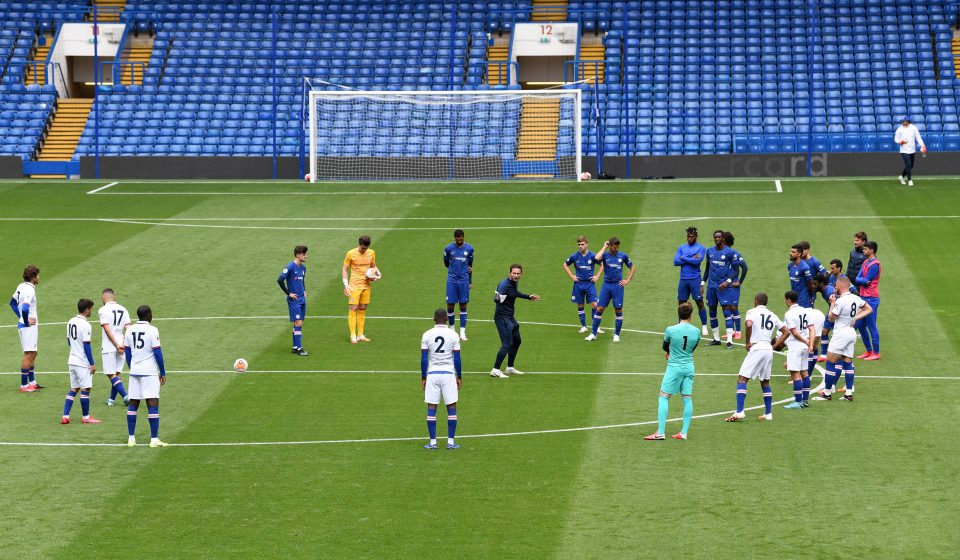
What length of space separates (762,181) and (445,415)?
83.0ft

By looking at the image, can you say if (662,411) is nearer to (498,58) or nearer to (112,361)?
(112,361)

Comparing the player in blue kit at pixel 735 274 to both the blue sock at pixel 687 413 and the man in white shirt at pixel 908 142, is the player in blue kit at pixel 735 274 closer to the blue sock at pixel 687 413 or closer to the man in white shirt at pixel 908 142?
the blue sock at pixel 687 413

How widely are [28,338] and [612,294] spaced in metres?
10.2

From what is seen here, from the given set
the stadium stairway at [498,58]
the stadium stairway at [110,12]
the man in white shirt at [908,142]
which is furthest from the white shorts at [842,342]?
the stadium stairway at [110,12]

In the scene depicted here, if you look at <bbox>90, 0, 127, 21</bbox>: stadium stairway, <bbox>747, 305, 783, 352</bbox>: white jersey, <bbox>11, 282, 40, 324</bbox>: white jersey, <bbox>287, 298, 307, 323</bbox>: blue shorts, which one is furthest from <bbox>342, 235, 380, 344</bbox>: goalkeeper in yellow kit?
<bbox>90, 0, 127, 21</bbox>: stadium stairway

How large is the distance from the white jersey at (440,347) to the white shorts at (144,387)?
140 inches

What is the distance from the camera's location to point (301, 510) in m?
16.5

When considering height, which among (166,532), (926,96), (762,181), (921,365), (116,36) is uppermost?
(116,36)

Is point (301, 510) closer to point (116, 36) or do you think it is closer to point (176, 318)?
point (176, 318)

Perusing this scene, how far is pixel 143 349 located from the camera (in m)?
18.8

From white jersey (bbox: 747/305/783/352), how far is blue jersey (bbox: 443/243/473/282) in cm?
720

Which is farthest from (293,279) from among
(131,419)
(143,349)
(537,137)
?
(537,137)

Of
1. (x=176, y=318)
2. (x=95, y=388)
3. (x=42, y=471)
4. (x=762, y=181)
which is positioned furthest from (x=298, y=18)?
(x=42, y=471)

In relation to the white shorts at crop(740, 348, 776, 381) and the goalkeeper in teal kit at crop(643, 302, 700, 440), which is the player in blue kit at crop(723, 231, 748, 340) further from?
the goalkeeper in teal kit at crop(643, 302, 700, 440)
